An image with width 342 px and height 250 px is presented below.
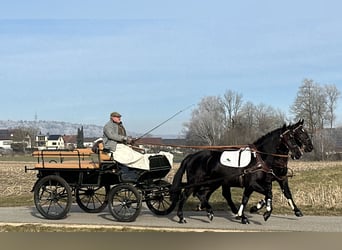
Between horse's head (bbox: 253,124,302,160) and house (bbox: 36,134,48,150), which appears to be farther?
house (bbox: 36,134,48,150)

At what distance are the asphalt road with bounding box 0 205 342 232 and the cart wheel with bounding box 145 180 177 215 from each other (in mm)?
177

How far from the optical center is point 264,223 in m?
10.0

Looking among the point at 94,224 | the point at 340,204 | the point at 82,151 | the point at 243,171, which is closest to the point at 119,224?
the point at 94,224

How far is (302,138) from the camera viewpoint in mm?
10039

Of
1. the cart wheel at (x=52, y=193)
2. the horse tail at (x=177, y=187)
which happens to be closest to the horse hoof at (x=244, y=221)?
the horse tail at (x=177, y=187)

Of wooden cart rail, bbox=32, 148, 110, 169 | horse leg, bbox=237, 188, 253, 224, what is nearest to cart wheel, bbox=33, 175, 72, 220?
wooden cart rail, bbox=32, 148, 110, 169

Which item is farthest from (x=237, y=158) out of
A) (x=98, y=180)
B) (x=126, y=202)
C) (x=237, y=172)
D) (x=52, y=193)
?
(x=52, y=193)

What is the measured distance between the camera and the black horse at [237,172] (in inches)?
392

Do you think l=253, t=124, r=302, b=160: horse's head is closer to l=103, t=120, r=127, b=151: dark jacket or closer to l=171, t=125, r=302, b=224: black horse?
l=171, t=125, r=302, b=224: black horse

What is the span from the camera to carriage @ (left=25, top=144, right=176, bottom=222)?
10.7m

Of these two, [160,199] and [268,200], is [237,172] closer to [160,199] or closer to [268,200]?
[268,200]

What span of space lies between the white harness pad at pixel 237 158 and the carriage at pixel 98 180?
4.97 feet

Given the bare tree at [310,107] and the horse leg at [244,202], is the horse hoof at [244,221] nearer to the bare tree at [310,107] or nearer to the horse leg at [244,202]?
→ the horse leg at [244,202]

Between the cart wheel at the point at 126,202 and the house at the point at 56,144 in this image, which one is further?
the house at the point at 56,144
